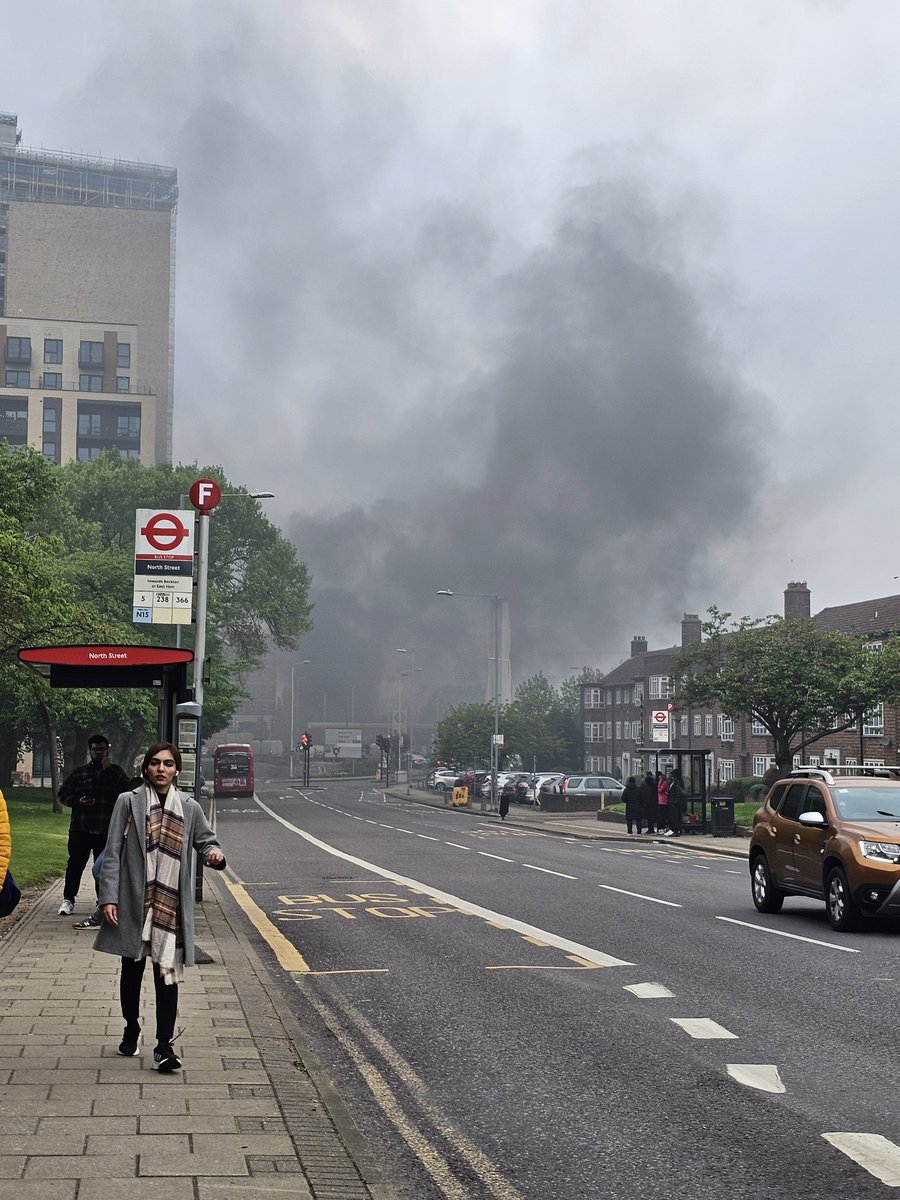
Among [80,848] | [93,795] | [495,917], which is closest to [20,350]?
[495,917]

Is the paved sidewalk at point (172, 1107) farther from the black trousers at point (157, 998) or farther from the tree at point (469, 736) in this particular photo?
the tree at point (469, 736)

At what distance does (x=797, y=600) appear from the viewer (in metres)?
72.4

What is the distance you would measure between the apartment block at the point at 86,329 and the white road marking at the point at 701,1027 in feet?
362

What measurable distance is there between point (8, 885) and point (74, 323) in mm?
118150

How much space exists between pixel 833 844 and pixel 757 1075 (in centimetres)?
771

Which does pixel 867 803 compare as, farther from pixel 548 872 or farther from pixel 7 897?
pixel 7 897

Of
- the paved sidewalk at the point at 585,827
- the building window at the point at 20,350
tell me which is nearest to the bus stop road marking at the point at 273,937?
Result: the paved sidewalk at the point at 585,827

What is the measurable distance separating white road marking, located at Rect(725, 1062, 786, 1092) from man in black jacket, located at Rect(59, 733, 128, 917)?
7.27 metres

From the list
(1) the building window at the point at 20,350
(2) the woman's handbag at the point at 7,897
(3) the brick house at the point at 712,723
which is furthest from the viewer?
(1) the building window at the point at 20,350

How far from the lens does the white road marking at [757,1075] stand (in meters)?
7.31

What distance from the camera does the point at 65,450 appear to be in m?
117

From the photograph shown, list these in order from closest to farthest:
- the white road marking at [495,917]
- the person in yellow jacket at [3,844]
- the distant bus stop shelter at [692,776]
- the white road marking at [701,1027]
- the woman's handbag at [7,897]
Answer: the person in yellow jacket at [3,844], the woman's handbag at [7,897], the white road marking at [701,1027], the white road marking at [495,917], the distant bus stop shelter at [692,776]

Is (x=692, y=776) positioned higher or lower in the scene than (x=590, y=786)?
higher

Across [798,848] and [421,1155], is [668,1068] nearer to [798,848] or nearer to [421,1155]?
[421,1155]
